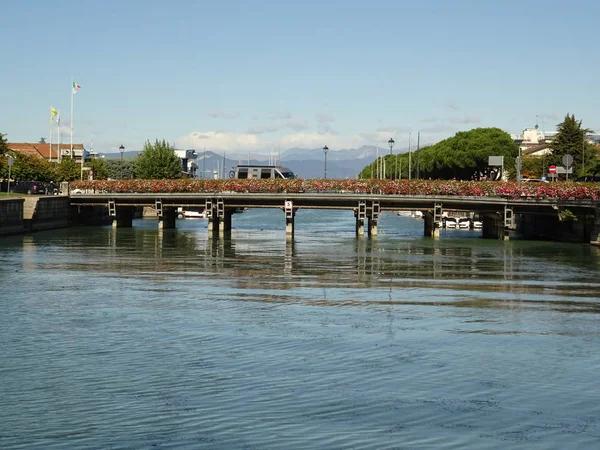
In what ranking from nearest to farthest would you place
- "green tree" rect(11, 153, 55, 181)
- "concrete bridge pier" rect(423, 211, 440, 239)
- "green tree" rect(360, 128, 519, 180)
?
"concrete bridge pier" rect(423, 211, 440, 239), "green tree" rect(11, 153, 55, 181), "green tree" rect(360, 128, 519, 180)

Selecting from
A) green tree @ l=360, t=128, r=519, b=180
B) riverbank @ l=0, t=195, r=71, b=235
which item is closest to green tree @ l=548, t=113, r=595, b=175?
green tree @ l=360, t=128, r=519, b=180

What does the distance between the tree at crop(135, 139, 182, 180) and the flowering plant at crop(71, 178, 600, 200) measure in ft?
189

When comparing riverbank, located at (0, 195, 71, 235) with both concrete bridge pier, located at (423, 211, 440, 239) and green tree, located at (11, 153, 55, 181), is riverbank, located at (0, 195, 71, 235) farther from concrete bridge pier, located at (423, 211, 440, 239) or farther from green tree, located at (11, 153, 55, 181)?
concrete bridge pier, located at (423, 211, 440, 239)

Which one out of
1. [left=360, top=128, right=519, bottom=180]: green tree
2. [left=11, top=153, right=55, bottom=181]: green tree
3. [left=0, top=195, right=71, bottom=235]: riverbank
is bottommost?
[left=0, top=195, right=71, bottom=235]: riverbank

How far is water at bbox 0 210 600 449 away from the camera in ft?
73.2

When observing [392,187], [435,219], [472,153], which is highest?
[472,153]

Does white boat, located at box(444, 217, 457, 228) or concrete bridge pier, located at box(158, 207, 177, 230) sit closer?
concrete bridge pier, located at box(158, 207, 177, 230)

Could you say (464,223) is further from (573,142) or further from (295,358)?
(295,358)

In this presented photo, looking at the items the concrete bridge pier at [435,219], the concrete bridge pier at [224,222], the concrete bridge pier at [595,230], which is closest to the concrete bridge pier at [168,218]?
the concrete bridge pier at [224,222]

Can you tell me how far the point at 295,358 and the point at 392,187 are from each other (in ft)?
195

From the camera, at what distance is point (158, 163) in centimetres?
15350

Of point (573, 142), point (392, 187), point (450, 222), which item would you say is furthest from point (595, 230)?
point (573, 142)

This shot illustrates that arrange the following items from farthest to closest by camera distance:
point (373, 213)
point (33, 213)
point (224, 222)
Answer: point (224, 222) → point (373, 213) → point (33, 213)

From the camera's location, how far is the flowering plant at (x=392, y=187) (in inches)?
3255
